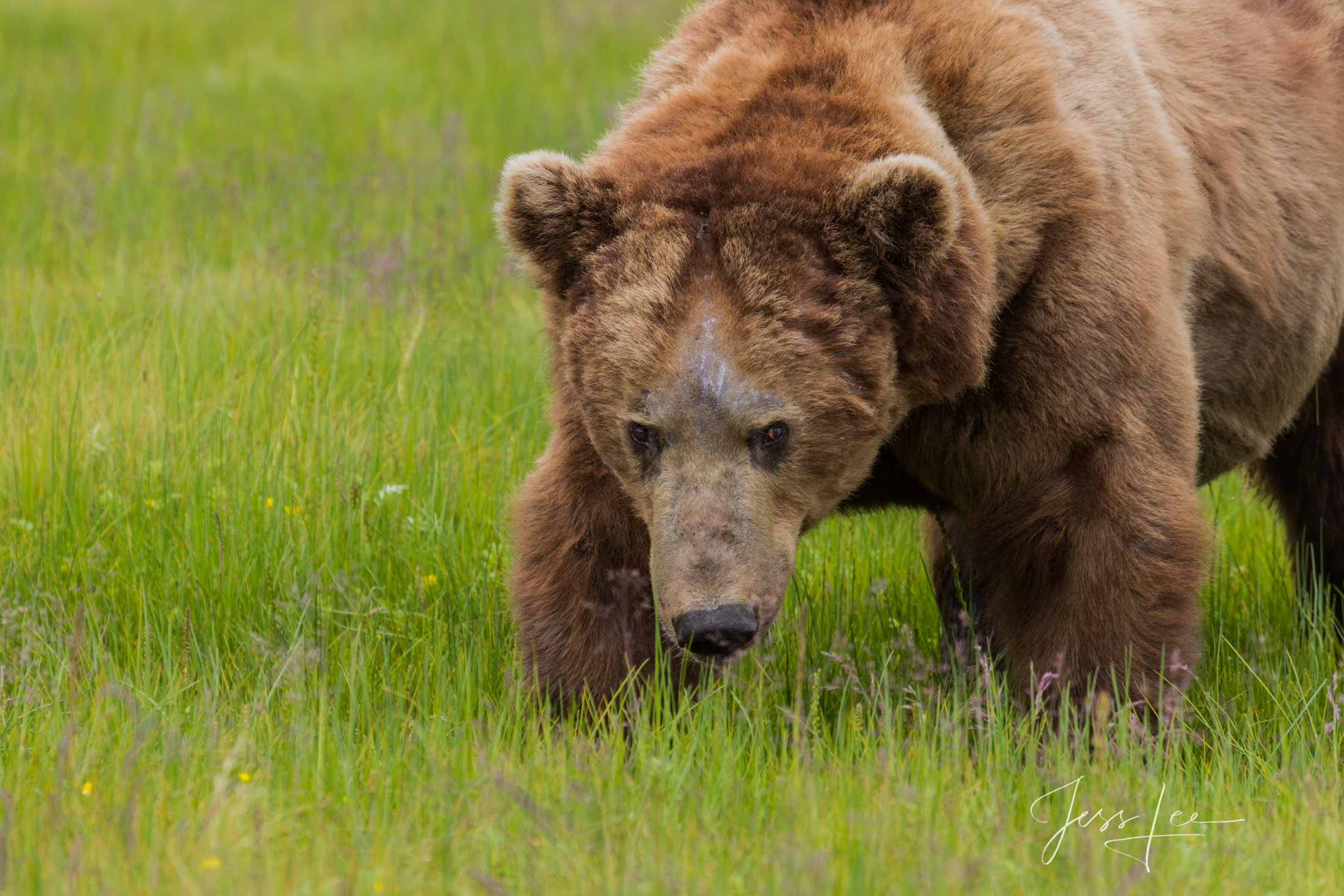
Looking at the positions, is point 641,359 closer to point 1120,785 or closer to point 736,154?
point 736,154

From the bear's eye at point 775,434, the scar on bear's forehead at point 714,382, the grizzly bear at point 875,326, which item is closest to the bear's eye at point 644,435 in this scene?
the grizzly bear at point 875,326

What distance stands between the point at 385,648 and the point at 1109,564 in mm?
1998

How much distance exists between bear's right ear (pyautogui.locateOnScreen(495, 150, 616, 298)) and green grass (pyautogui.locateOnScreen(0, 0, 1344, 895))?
0.43m

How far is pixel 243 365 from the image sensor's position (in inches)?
223

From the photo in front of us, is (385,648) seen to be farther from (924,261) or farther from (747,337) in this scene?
(924,261)

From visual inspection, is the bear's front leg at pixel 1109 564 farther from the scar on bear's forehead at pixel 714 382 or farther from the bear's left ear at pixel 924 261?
the scar on bear's forehead at pixel 714 382

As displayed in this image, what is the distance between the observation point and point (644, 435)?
3418 mm

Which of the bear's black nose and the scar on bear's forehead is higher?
the scar on bear's forehead

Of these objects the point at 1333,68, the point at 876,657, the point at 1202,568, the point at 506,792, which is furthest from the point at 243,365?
the point at 1333,68

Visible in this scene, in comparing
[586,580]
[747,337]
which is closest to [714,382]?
[747,337]
